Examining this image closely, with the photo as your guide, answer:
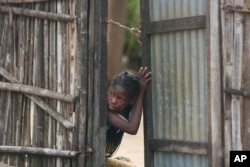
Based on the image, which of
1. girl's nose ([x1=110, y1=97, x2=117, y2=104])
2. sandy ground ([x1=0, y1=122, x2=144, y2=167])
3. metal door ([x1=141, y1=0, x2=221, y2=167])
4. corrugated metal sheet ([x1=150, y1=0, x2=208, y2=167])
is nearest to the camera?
metal door ([x1=141, y1=0, x2=221, y2=167])

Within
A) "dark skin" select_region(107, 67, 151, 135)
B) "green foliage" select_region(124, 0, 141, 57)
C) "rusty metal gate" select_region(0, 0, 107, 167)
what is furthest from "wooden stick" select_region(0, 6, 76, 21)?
"green foliage" select_region(124, 0, 141, 57)

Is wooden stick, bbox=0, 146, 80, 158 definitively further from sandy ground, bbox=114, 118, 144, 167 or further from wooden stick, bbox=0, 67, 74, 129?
sandy ground, bbox=114, 118, 144, 167

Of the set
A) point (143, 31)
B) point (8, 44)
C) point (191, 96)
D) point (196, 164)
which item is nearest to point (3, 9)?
point (8, 44)

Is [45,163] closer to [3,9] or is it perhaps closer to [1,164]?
[1,164]

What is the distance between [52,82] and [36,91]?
0.55ft

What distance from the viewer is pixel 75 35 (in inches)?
208

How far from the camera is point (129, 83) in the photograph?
5285 millimetres

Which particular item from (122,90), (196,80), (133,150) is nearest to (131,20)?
(133,150)

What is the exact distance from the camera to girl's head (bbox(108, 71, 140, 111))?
17.4 ft

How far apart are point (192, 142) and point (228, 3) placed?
4.00 ft

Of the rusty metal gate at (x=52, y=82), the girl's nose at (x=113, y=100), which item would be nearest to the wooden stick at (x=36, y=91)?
the rusty metal gate at (x=52, y=82)

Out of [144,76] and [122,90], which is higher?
[144,76]

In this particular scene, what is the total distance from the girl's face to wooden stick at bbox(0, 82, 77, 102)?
0.35 m

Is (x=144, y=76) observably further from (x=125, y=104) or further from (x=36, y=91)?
(x=36, y=91)
